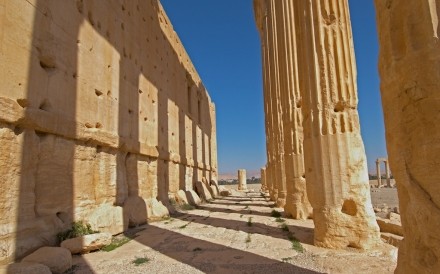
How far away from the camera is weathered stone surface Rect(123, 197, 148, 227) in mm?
8656

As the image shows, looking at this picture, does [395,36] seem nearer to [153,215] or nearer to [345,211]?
[345,211]

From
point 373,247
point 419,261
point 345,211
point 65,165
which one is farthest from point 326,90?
point 65,165

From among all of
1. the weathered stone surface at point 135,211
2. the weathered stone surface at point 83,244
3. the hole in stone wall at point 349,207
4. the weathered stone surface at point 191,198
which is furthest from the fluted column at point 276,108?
the weathered stone surface at point 83,244

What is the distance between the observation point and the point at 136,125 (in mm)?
10539

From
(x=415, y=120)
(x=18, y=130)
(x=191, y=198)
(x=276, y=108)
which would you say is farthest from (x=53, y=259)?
(x=276, y=108)

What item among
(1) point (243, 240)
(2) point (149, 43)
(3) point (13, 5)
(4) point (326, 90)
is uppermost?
(2) point (149, 43)

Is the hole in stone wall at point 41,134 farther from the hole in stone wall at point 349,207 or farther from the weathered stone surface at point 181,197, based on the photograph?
the weathered stone surface at point 181,197

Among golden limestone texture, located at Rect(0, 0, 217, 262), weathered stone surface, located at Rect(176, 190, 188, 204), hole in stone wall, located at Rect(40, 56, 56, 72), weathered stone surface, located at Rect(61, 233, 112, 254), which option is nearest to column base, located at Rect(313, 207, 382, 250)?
weathered stone surface, located at Rect(61, 233, 112, 254)

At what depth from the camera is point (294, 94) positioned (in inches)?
449

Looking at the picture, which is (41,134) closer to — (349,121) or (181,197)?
(349,121)

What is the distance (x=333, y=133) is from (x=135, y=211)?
5.93m

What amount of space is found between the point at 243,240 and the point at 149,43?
9152mm

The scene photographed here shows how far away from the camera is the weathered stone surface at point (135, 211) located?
28.4ft

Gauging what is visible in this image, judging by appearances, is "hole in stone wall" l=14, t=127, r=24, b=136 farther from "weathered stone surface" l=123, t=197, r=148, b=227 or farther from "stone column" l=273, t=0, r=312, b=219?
"stone column" l=273, t=0, r=312, b=219
